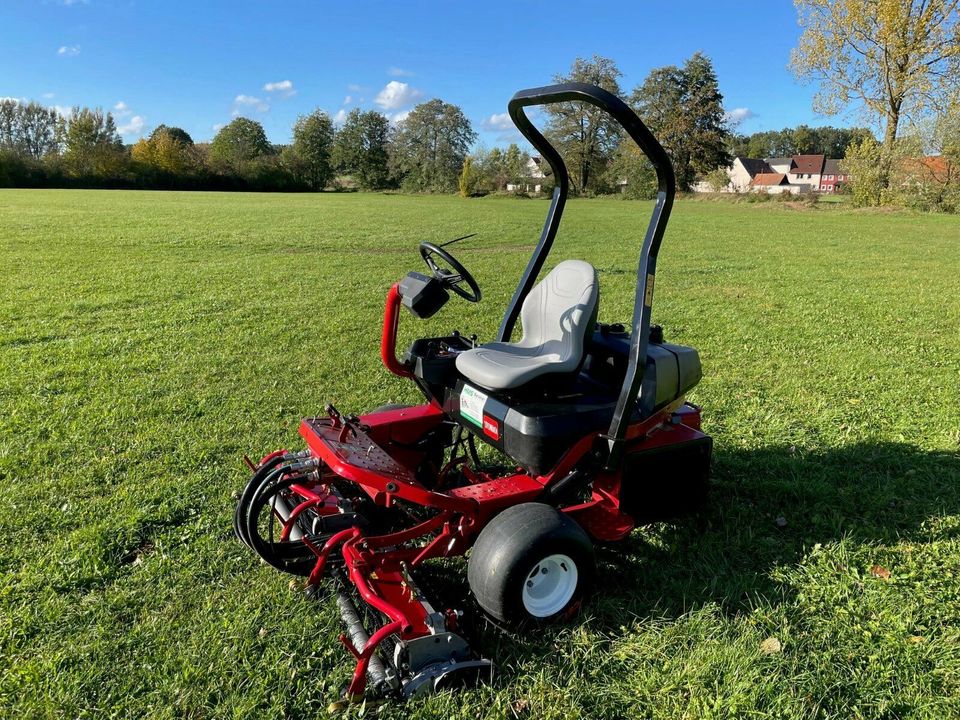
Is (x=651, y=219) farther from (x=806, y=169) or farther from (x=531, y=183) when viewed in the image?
(x=806, y=169)

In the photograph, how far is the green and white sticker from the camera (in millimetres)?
3199

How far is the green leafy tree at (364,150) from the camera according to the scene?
7212 centimetres

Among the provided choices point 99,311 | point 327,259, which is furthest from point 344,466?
point 327,259

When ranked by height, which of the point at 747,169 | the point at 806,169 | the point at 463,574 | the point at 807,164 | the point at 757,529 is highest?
the point at 807,164

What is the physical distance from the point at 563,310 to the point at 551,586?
1.34 metres

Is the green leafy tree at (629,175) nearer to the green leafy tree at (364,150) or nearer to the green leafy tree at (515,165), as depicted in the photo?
the green leafy tree at (515,165)

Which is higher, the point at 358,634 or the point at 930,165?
the point at 930,165

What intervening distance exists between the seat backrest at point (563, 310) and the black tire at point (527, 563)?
2.70 ft

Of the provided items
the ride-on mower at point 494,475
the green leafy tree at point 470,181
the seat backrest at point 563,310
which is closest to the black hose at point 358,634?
the ride-on mower at point 494,475

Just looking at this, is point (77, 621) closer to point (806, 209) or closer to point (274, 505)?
point (274, 505)

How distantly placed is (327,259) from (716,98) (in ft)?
187

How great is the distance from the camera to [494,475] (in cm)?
379

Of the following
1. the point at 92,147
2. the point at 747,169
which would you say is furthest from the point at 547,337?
the point at 747,169

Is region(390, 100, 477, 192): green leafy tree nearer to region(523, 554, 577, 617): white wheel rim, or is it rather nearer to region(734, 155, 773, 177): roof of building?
region(734, 155, 773, 177): roof of building
